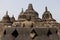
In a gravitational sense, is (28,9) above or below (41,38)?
above

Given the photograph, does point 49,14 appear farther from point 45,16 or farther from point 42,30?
point 42,30

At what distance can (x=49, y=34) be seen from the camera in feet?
61.4

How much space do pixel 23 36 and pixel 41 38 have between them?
1.79m

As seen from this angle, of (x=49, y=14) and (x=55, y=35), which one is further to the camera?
(x=49, y=14)

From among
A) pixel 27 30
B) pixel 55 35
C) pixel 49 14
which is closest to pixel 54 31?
pixel 55 35

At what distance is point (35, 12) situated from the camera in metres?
46.2

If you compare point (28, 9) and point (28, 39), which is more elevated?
point (28, 9)

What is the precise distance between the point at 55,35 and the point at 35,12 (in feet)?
90.6

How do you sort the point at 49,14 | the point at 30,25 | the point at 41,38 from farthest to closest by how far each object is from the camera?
the point at 49,14, the point at 30,25, the point at 41,38

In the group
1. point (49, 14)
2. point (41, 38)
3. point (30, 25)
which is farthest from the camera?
point (49, 14)

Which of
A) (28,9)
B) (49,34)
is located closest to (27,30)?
(49,34)

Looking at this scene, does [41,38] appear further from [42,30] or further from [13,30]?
[13,30]

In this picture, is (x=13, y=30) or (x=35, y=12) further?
(x=35, y=12)

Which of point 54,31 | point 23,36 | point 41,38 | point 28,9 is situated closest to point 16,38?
point 23,36
